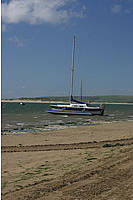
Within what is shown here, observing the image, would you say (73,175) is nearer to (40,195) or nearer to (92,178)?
(92,178)

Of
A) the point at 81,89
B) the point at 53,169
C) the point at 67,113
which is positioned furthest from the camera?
the point at 81,89

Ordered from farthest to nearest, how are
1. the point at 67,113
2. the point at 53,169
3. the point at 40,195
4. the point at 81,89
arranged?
1. the point at 81,89
2. the point at 67,113
3. the point at 53,169
4. the point at 40,195

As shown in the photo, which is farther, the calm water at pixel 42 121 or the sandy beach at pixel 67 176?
the calm water at pixel 42 121

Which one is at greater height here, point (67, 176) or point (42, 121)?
point (67, 176)

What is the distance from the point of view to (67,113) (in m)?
48.3

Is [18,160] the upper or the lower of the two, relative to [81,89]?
lower

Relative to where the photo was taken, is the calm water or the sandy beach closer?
the sandy beach

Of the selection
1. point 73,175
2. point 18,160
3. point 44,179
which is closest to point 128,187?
point 73,175

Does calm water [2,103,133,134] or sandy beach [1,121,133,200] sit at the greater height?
sandy beach [1,121,133,200]

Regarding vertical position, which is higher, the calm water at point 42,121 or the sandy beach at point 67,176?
the sandy beach at point 67,176

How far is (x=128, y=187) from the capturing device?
6453 mm

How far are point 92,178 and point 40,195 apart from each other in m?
1.89

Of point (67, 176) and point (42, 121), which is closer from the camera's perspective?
point (67, 176)

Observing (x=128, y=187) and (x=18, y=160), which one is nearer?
(x=128, y=187)
